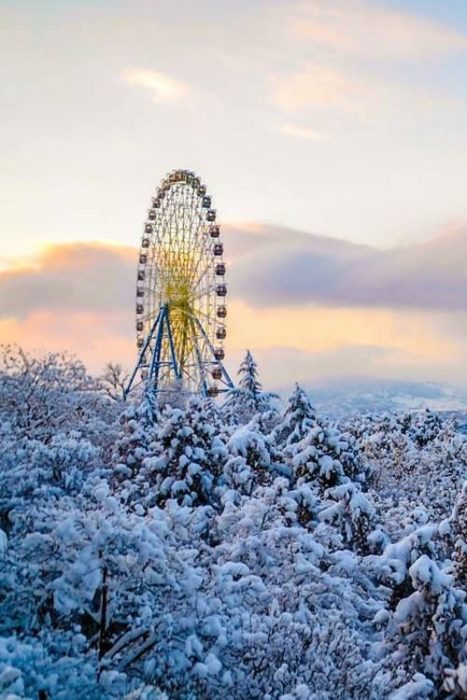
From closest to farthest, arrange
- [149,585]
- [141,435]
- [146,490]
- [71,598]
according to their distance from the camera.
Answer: [71,598]
[149,585]
[146,490]
[141,435]

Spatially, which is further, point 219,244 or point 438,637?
point 219,244

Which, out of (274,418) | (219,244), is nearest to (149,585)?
(274,418)

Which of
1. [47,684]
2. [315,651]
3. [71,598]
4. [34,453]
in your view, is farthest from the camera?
[34,453]

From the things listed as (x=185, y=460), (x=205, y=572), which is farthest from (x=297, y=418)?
(x=205, y=572)

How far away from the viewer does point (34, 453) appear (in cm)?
1431

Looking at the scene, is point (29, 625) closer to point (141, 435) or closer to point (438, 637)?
point (438, 637)

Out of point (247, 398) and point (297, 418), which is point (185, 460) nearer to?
point (297, 418)

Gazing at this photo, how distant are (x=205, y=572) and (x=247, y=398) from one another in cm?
2656

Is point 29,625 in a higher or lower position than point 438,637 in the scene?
higher

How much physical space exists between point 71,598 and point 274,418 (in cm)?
2782

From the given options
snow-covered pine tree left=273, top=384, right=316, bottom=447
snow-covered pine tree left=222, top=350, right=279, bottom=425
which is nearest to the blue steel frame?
snow-covered pine tree left=222, top=350, right=279, bottom=425

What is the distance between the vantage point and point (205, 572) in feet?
39.5

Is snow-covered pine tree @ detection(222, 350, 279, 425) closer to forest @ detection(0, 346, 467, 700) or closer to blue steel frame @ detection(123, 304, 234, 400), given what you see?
blue steel frame @ detection(123, 304, 234, 400)

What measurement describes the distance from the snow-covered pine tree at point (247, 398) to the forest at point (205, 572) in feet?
43.3
